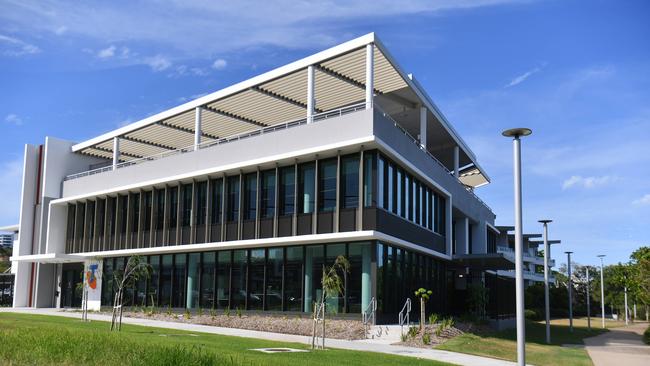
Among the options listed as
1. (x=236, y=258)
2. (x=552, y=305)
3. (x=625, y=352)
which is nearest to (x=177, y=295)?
(x=236, y=258)

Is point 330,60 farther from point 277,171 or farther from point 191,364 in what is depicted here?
point 191,364

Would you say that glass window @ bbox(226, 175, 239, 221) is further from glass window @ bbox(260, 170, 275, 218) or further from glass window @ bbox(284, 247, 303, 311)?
glass window @ bbox(284, 247, 303, 311)

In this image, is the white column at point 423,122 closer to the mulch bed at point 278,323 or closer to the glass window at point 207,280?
the mulch bed at point 278,323

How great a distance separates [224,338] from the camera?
2289cm

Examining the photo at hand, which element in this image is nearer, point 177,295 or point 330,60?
point 330,60

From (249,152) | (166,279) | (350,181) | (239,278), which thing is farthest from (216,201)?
(350,181)

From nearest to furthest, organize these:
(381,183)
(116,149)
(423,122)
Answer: (381,183)
(423,122)
(116,149)

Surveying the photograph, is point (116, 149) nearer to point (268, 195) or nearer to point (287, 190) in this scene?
point (268, 195)

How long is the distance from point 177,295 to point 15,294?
18.8m

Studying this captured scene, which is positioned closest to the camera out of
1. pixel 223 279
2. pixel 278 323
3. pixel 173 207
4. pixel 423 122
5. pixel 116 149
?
pixel 278 323

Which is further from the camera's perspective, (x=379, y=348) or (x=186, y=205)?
(x=186, y=205)

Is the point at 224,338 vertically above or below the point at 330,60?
below

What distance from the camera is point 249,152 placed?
32.8m

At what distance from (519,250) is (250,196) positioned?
64.0 ft
